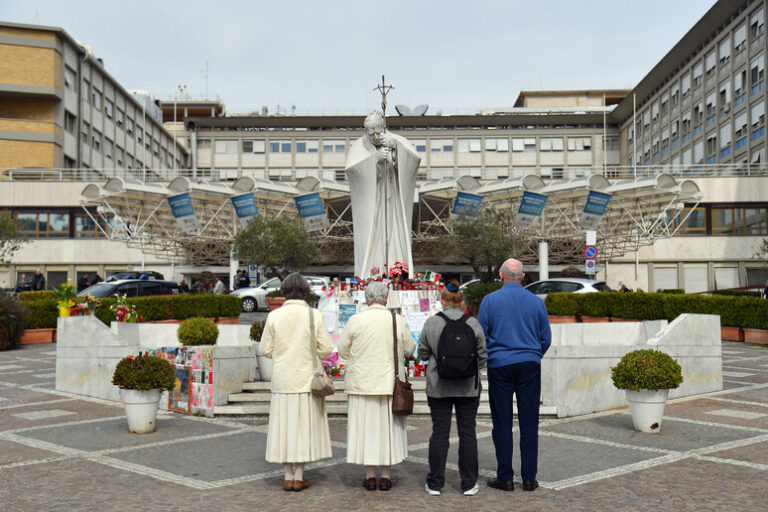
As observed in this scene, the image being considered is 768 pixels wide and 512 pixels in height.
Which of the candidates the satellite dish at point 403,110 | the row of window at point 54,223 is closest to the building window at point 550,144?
the satellite dish at point 403,110

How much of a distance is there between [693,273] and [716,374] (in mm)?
37913

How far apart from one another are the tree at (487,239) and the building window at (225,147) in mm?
37639

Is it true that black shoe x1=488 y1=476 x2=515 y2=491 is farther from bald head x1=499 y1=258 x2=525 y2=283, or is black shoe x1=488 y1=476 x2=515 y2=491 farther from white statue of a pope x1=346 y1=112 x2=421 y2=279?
white statue of a pope x1=346 y1=112 x2=421 y2=279

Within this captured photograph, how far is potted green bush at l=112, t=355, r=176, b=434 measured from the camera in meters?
8.29

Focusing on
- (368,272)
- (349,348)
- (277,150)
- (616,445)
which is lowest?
(616,445)

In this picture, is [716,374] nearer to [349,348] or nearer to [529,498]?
[529,498]

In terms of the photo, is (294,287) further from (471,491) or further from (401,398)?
(471,491)

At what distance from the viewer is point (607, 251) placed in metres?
45.4

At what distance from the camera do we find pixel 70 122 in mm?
48812

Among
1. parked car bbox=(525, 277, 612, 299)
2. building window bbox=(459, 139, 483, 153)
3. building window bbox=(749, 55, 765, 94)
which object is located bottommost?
parked car bbox=(525, 277, 612, 299)

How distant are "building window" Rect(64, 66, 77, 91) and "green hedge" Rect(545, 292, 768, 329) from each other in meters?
38.2

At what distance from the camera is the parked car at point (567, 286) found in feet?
76.5

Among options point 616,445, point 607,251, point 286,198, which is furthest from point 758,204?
point 616,445

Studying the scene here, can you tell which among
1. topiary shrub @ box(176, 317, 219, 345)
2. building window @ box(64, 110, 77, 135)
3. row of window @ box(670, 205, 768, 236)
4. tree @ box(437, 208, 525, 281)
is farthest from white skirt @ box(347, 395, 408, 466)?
building window @ box(64, 110, 77, 135)
